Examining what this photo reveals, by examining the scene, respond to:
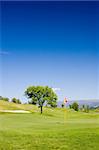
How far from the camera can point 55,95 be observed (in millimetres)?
82562

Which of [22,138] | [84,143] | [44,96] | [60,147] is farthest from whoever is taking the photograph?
[44,96]

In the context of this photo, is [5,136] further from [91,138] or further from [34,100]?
[34,100]

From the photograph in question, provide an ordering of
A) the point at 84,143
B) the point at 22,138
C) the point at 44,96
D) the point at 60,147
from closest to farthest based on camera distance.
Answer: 1. the point at 60,147
2. the point at 84,143
3. the point at 22,138
4. the point at 44,96

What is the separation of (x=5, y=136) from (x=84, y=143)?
4.12m

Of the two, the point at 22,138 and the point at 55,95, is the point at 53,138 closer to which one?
the point at 22,138

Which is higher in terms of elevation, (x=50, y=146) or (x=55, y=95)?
(x=55, y=95)

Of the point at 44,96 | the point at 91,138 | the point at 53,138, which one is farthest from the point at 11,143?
the point at 44,96

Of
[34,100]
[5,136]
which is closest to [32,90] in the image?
[34,100]

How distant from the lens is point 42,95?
82.4 meters

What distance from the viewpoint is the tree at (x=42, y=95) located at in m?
81.8

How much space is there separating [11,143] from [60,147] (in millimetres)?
2134

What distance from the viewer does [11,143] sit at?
14.4 meters

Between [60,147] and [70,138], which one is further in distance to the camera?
[70,138]

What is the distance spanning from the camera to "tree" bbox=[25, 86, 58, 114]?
81.8 meters
